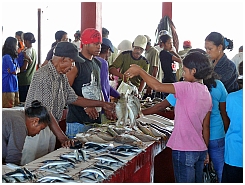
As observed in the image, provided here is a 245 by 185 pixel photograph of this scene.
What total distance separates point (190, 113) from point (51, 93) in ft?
3.71

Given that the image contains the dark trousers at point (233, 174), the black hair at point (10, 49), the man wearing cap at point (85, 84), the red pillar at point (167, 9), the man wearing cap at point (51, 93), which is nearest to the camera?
the dark trousers at point (233, 174)

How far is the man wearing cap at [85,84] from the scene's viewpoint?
3.69m

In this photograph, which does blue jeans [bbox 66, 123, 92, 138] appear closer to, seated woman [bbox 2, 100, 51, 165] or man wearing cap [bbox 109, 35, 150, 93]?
seated woman [bbox 2, 100, 51, 165]

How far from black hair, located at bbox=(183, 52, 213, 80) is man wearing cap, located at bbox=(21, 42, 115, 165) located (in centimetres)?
96

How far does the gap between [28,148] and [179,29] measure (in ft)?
26.2

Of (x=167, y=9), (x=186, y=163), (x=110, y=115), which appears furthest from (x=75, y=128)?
(x=167, y=9)

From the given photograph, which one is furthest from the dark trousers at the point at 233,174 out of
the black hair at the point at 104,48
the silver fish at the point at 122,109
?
the black hair at the point at 104,48

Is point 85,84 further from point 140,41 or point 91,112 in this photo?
point 140,41

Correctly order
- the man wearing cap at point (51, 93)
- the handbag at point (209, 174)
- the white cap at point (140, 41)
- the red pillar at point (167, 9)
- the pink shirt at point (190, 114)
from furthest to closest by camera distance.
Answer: the red pillar at point (167, 9) → the white cap at point (140, 41) → the handbag at point (209, 174) → the man wearing cap at point (51, 93) → the pink shirt at point (190, 114)

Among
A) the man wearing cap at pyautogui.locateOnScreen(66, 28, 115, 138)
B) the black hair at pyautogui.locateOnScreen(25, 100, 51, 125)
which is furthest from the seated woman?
the man wearing cap at pyautogui.locateOnScreen(66, 28, 115, 138)

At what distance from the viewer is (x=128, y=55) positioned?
5.99 meters

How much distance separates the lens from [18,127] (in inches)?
119

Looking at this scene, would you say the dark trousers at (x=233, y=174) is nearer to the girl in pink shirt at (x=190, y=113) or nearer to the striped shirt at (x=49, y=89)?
the girl in pink shirt at (x=190, y=113)

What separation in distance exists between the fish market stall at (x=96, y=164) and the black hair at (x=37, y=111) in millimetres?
314
